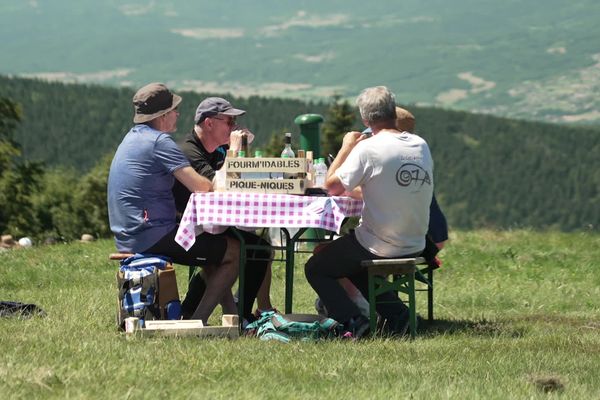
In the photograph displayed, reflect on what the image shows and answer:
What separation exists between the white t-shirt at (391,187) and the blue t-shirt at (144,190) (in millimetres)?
1058

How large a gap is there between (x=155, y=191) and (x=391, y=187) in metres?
1.44

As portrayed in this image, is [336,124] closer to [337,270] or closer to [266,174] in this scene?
[337,270]

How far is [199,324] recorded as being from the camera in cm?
726

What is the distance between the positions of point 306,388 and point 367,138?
272cm

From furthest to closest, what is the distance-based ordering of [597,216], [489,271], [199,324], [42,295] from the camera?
1. [597,216]
2. [489,271]
3. [42,295]
4. [199,324]

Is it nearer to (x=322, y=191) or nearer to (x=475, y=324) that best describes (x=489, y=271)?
(x=475, y=324)

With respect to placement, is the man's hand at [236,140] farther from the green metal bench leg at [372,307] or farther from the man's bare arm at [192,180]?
the green metal bench leg at [372,307]

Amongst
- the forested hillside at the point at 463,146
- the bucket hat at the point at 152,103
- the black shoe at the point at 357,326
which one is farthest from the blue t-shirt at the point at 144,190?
the forested hillside at the point at 463,146

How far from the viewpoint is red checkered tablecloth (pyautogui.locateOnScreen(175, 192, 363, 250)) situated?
7434 millimetres

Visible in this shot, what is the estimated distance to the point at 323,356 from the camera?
643cm

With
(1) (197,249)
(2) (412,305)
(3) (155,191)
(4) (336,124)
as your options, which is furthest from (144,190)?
(4) (336,124)

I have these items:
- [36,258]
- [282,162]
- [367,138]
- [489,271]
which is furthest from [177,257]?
[36,258]

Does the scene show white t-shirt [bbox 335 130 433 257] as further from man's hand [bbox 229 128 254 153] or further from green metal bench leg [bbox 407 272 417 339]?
man's hand [bbox 229 128 254 153]

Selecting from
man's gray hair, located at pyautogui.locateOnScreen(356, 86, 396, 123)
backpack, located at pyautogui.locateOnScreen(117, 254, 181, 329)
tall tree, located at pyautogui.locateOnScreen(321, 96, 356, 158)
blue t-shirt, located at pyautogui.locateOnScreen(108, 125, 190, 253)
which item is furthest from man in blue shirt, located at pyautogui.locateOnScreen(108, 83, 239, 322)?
tall tree, located at pyautogui.locateOnScreen(321, 96, 356, 158)
